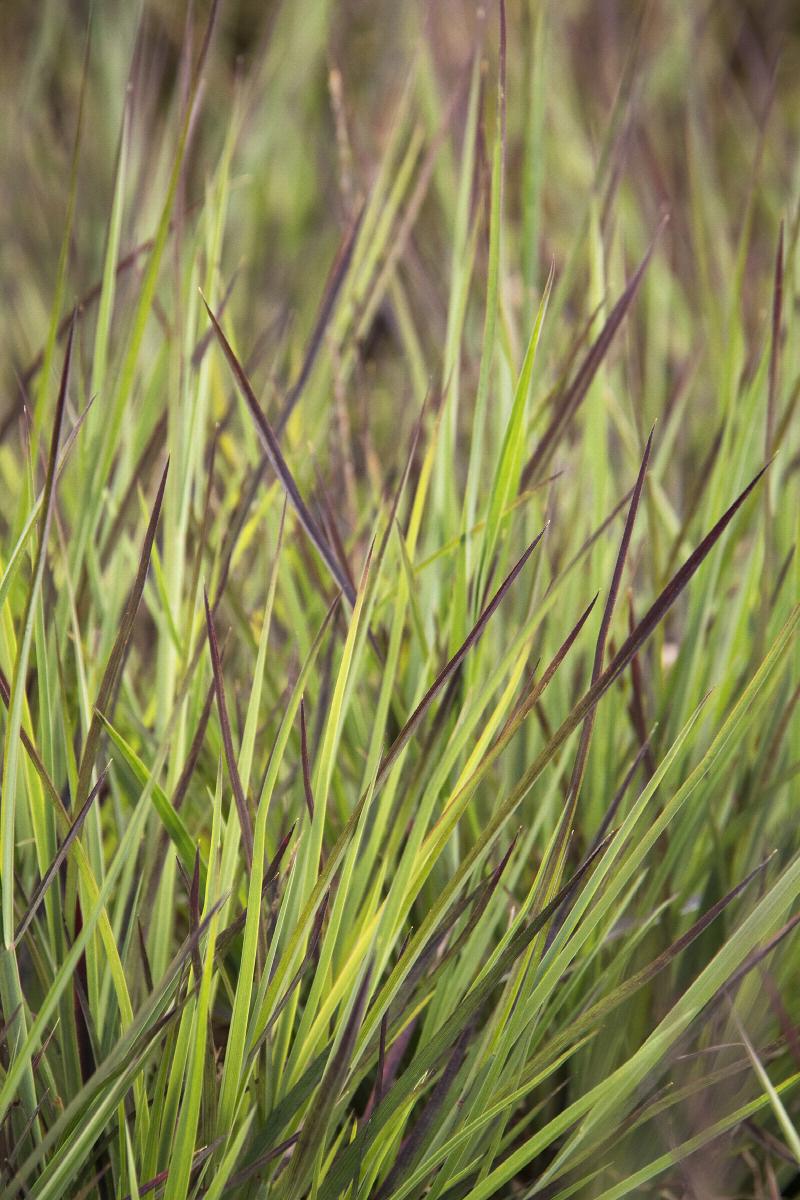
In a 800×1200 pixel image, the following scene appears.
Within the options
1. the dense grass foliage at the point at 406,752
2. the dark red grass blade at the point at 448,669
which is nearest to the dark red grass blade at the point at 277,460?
the dense grass foliage at the point at 406,752

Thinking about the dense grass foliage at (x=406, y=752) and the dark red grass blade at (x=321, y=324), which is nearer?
the dense grass foliage at (x=406, y=752)

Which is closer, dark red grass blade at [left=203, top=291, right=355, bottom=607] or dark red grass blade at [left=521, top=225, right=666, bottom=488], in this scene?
dark red grass blade at [left=203, top=291, right=355, bottom=607]

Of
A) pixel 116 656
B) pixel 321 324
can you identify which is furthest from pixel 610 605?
pixel 321 324

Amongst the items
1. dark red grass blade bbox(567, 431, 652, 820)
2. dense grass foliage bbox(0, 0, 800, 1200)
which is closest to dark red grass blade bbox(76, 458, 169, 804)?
dense grass foliage bbox(0, 0, 800, 1200)

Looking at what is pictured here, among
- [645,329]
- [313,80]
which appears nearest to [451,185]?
[645,329]

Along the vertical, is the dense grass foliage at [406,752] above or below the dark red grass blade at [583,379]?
below

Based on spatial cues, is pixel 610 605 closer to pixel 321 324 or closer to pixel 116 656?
pixel 116 656

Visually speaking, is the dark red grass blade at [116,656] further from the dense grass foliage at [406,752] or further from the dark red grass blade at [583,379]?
the dark red grass blade at [583,379]

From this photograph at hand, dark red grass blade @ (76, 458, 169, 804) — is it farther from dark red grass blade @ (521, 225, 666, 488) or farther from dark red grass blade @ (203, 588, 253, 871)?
dark red grass blade @ (521, 225, 666, 488)
